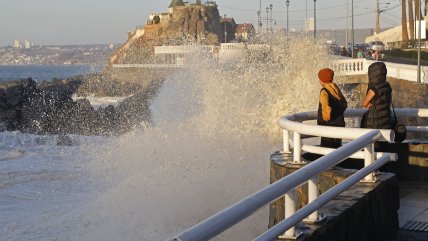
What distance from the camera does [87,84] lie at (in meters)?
71.6

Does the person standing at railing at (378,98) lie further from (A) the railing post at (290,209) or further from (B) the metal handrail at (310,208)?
(A) the railing post at (290,209)

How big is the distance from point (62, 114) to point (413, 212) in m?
38.2

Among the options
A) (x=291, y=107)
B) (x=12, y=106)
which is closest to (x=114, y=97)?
(x=12, y=106)

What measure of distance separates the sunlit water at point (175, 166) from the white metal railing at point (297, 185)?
3.42m

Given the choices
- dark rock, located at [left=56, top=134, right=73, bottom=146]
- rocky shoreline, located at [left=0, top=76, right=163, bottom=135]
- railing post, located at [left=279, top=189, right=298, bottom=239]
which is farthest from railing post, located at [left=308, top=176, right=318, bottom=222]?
rocky shoreline, located at [left=0, top=76, right=163, bottom=135]

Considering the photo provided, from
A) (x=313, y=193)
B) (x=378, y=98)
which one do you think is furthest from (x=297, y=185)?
(x=378, y=98)

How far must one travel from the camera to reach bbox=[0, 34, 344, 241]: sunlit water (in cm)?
1116

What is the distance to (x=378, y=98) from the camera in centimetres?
708

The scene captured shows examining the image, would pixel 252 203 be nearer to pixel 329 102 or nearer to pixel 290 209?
pixel 290 209

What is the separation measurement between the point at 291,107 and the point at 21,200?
31.9 feet

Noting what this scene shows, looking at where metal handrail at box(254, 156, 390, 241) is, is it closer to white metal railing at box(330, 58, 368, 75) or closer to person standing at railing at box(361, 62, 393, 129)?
person standing at railing at box(361, 62, 393, 129)

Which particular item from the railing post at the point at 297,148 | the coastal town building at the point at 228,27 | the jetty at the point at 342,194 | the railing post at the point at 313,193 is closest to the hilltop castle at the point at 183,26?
the coastal town building at the point at 228,27

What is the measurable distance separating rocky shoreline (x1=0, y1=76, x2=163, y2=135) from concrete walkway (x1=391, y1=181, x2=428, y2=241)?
30.7 meters

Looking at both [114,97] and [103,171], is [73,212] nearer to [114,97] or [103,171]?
[103,171]
